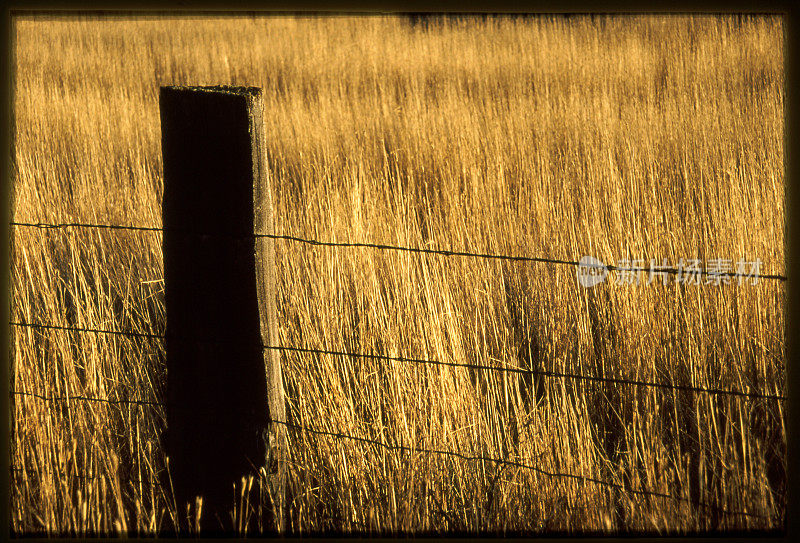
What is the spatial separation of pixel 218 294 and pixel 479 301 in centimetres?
157

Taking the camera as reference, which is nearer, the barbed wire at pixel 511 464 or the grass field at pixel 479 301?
the barbed wire at pixel 511 464

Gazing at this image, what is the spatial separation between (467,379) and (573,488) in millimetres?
460

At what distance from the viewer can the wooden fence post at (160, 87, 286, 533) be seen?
1.57m

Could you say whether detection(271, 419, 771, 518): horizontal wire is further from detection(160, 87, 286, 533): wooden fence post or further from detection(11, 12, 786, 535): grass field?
detection(160, 87, 286, 533): wooden fence post

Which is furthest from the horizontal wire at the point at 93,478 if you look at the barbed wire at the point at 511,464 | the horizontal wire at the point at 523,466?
the horizontal wire at the point at 523,466

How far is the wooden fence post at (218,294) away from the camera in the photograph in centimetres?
157

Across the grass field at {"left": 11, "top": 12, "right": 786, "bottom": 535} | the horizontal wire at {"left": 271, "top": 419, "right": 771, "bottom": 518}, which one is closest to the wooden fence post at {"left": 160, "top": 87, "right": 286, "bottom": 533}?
the grass field at {"left": 11, "top": 12, "right": 786, "bottom": 535}

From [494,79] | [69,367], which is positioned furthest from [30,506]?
[494,79]

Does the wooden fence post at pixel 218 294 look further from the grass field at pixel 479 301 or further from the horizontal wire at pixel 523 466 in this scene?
the horizontal wire at pixel 523 466

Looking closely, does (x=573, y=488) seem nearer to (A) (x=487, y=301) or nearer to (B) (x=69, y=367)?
(A) (x=487, y=301)

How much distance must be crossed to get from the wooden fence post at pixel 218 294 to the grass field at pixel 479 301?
0.71 feet

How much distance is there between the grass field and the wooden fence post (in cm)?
22

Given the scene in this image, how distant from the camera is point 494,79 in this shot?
641cm

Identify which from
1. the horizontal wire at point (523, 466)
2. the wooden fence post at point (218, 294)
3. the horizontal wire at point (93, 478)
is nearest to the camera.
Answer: the wooden fence post at point (218, 294)
